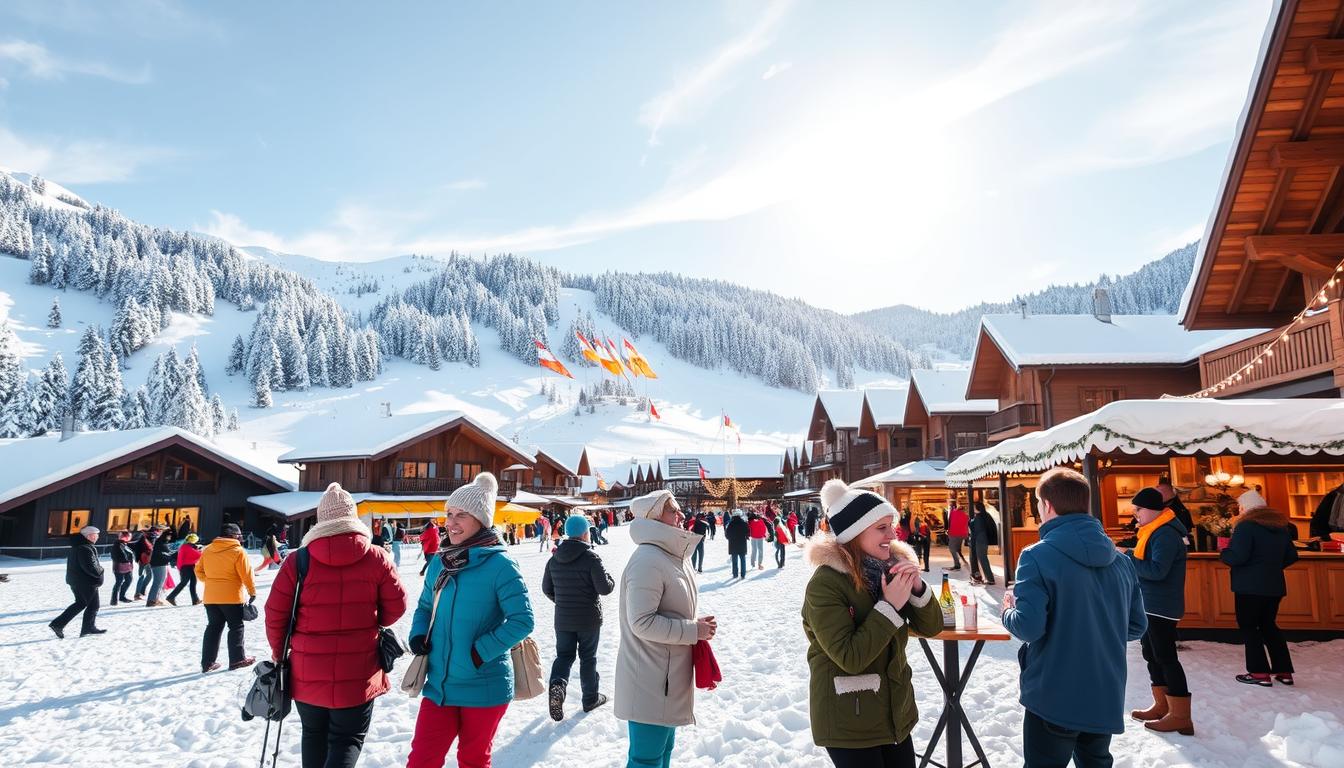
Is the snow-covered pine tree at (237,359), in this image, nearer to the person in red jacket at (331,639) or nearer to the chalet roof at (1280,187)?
the chalet roof at (1280,187)

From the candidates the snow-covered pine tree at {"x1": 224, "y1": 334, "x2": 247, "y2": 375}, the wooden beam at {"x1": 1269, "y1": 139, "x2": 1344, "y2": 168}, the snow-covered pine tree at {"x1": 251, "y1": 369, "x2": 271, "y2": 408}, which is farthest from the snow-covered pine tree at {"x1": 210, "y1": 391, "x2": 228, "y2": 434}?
the wooden beam at {"x1": 1269, "y1": 139, "x2": 1344, "y2": 168}

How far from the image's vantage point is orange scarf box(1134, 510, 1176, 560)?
5.51 metres

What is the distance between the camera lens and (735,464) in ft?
228

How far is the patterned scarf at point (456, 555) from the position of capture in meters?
3.60

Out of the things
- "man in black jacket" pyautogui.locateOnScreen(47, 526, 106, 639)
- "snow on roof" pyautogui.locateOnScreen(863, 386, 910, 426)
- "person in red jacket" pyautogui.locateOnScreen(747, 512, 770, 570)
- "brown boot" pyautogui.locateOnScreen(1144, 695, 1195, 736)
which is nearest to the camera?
"brown boot" pyautogui.locateOnScreen(1144, 695, 1195, 736)

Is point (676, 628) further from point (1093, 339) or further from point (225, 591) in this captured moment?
point (1093, 339)

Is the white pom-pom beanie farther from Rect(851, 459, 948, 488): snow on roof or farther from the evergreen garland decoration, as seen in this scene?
Rect(851, 459, 948, 488): snow on roof

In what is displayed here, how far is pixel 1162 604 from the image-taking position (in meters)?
5.36

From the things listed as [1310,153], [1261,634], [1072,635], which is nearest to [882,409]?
[1310,153]

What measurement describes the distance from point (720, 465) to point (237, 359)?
66.0 metres

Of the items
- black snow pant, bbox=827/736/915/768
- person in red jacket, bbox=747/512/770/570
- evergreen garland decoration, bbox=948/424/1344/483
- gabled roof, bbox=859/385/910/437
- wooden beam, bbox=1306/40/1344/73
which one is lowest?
person in red jacket, bbox=747/512/770/570

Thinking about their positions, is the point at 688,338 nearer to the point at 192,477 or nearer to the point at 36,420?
the point at 36,420

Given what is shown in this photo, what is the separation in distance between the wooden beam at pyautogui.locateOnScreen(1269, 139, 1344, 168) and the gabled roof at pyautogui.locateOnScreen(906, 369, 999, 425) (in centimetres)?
2080

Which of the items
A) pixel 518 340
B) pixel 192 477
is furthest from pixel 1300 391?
pixel 518 340
